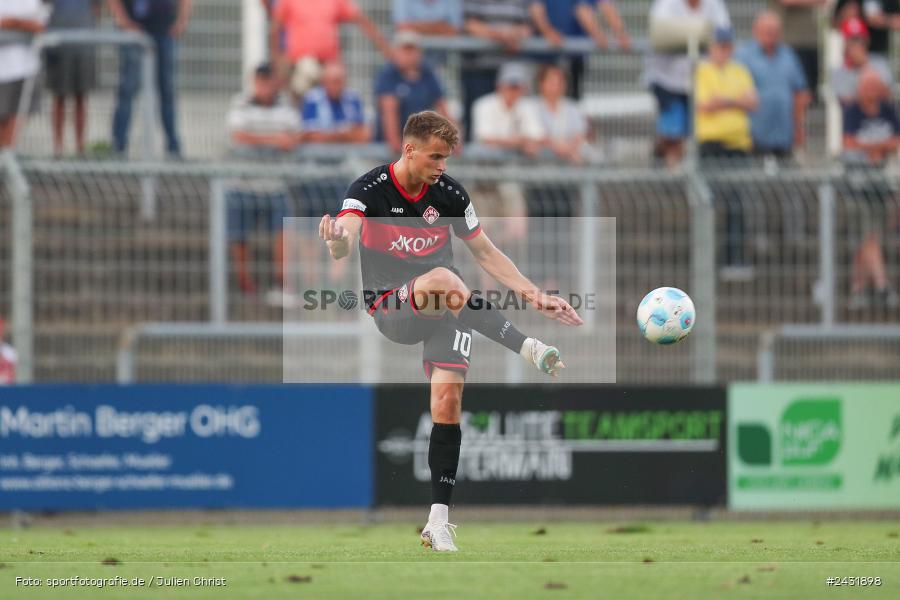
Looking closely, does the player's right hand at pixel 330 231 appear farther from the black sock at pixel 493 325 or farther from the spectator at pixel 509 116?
the spectator at pixel 509 116

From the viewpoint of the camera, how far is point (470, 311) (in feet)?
33.8

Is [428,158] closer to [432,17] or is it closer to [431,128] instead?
[431,128]

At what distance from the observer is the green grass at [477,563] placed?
7.61 meters

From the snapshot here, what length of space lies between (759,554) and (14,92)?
9.45 meters

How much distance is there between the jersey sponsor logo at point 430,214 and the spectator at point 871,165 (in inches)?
262

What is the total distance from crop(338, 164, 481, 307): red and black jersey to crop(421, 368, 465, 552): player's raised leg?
825 millimetres

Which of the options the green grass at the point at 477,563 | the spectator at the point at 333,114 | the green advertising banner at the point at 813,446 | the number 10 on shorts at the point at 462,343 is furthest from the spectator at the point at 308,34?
the number 10 on shorts at the point at 462,343

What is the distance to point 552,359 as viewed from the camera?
9.93 metres

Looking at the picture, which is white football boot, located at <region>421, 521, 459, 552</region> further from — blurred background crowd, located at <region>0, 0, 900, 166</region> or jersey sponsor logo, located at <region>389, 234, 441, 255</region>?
blurred background crowd, located at <region>0, 0, 900, 166</region>

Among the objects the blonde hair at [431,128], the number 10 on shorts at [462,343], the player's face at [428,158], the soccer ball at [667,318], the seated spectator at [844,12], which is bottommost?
the number 10 on shorts at [462,343]

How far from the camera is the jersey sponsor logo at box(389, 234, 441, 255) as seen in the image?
10242 millimetres

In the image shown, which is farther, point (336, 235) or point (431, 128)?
point (431, 128)

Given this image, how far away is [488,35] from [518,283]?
7.43m

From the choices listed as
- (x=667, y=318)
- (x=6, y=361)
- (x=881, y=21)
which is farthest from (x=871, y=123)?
(x=6, y=361)
